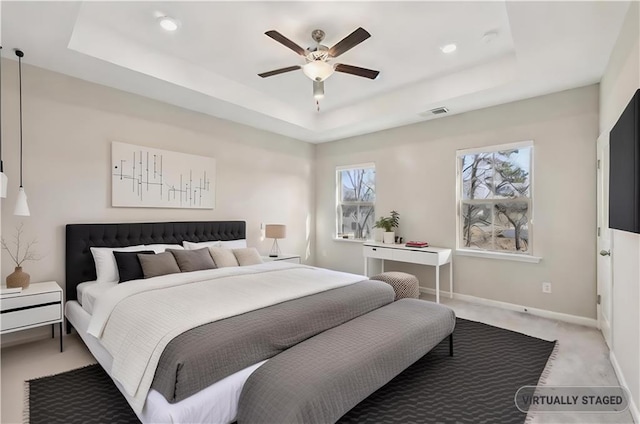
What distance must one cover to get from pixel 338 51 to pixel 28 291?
11.1 feet

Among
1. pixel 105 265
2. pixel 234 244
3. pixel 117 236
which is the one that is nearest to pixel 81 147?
pixel 117 236

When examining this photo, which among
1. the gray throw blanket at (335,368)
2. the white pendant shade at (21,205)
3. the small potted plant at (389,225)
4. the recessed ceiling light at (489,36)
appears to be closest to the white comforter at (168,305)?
the gray throw blanket at (335,368)

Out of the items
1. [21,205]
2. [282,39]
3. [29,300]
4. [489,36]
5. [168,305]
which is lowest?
[29,300]

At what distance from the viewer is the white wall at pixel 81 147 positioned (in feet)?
10.3

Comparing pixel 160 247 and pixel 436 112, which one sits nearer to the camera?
pixel 160 247

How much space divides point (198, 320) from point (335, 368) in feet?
2.93

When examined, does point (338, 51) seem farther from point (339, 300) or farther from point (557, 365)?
point (557, 365)

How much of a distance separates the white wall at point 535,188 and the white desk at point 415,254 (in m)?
0.22

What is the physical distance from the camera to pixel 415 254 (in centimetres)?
448

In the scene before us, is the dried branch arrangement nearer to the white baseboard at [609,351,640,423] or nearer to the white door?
the white baseboard at [609,351,640,423]

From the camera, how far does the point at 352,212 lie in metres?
5.96

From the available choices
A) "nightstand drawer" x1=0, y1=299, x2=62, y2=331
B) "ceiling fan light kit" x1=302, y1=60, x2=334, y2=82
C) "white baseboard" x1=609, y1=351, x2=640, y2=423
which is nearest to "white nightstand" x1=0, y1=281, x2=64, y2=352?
"nightstand drawer" x1=0, y1=299, x2=62, y2=331

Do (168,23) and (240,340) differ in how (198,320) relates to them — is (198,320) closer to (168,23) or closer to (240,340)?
(240,340)

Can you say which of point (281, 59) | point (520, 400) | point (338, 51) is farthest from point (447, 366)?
point (281, 59)
